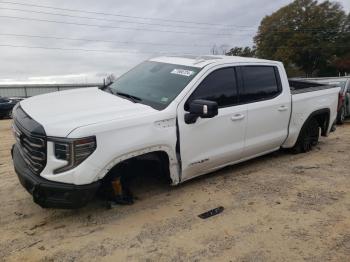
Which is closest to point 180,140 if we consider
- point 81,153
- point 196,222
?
point 196,222

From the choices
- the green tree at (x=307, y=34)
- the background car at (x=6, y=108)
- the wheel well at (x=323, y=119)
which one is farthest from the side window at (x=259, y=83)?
the green tree at (x=307, y=34)

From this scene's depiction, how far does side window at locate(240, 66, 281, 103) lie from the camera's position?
5.56m

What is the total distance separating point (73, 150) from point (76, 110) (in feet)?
2.07

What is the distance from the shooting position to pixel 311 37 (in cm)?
4800

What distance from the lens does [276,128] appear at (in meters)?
6.08

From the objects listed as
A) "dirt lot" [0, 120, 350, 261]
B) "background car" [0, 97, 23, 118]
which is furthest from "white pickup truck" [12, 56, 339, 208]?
"background car" [0, 97, 23, 118]

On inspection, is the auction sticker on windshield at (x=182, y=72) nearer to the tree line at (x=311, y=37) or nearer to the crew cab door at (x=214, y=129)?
the crew cab door at (x=214, y=129)

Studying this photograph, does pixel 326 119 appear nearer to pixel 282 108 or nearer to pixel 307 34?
pixel 282 108

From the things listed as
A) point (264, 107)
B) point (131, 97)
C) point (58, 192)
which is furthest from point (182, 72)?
point (58, 192)

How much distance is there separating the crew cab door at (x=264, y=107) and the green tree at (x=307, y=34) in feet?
147

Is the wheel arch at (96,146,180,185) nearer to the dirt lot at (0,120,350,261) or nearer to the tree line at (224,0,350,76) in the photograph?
the dirt lot at (0,120,350,261)

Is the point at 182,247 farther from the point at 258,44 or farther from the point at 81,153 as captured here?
the point at 258,44

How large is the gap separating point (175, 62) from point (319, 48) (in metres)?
47.0

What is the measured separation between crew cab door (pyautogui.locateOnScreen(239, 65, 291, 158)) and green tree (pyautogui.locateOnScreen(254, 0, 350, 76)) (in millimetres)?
44929
